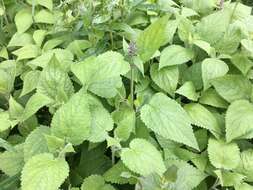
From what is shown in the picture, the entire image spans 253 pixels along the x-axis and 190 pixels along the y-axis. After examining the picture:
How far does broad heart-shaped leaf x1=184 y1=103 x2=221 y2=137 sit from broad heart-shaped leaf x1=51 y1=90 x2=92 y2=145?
41 cm

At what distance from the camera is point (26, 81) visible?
1566mm

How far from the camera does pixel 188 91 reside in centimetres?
152

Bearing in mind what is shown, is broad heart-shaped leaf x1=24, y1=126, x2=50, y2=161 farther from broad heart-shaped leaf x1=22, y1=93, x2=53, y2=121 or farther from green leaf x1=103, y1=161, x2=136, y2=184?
green leaf x1=103, y1=161, x2=136, y2=184

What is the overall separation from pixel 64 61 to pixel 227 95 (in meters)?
0.62

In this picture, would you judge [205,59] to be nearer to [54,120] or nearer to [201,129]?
[201,129]

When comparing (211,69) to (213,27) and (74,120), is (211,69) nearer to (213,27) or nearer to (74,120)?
(213,27)

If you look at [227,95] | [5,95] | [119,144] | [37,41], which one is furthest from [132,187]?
[37,41]

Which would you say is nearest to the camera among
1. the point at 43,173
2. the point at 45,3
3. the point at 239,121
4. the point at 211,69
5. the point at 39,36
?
the point at 43,173

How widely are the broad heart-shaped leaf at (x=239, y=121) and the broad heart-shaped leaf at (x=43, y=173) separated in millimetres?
572

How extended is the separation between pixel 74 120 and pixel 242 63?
2.29ft

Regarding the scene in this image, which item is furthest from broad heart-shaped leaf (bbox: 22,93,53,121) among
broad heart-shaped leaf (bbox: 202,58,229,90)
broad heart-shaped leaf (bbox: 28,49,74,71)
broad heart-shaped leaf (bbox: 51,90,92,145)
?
broad heart-shaped leaf (bbox: 202,58,229,90)

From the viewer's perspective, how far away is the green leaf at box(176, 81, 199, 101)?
1.50 m

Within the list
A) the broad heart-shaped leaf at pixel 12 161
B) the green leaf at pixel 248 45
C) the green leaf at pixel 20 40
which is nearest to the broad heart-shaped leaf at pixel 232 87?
the green leaf at pixel 248 45

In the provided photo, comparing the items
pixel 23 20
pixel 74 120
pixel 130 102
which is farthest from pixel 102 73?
pixel 23 20
